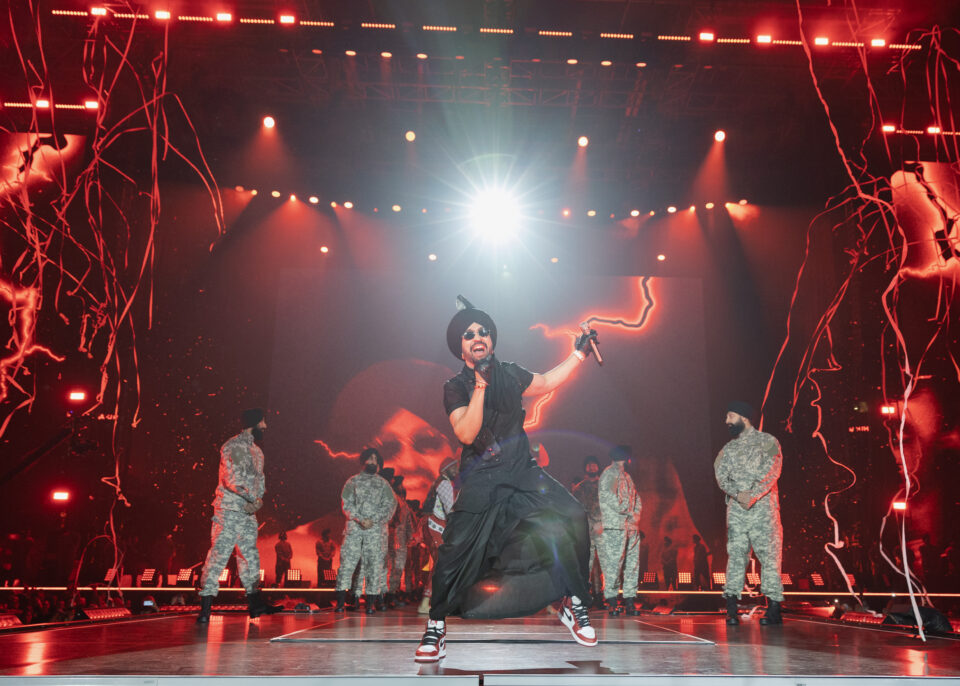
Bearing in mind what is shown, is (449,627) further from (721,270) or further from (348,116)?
(721,270)

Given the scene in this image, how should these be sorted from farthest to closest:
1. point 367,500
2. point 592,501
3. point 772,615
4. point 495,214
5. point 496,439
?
1. point 495,214
2. point 592,501
3. point 367,500
4. point 772,615
5. point 496,439

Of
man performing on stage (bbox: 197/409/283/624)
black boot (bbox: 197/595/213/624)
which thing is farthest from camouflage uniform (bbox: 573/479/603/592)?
black boot (bbox: 197/595/213/624)

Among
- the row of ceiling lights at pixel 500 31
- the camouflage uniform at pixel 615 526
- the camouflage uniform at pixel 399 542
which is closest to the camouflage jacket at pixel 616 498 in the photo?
the camouflage uniform at pixel 615 526

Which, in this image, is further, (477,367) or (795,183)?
(795,183)

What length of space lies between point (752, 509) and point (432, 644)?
148 inches

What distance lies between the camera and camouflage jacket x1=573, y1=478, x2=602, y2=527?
9.35 meters

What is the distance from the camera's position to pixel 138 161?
12.3m

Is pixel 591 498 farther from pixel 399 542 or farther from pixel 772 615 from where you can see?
pixel 772 615

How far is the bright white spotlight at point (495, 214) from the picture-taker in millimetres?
13688

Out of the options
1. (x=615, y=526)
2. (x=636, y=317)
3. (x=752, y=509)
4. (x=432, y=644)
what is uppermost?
(x=636, y=317)

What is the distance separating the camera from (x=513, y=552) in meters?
3.39

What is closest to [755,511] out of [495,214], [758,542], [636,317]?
[758,542]

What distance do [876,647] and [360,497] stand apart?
212 inches

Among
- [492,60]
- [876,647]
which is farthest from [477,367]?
[492,60]
